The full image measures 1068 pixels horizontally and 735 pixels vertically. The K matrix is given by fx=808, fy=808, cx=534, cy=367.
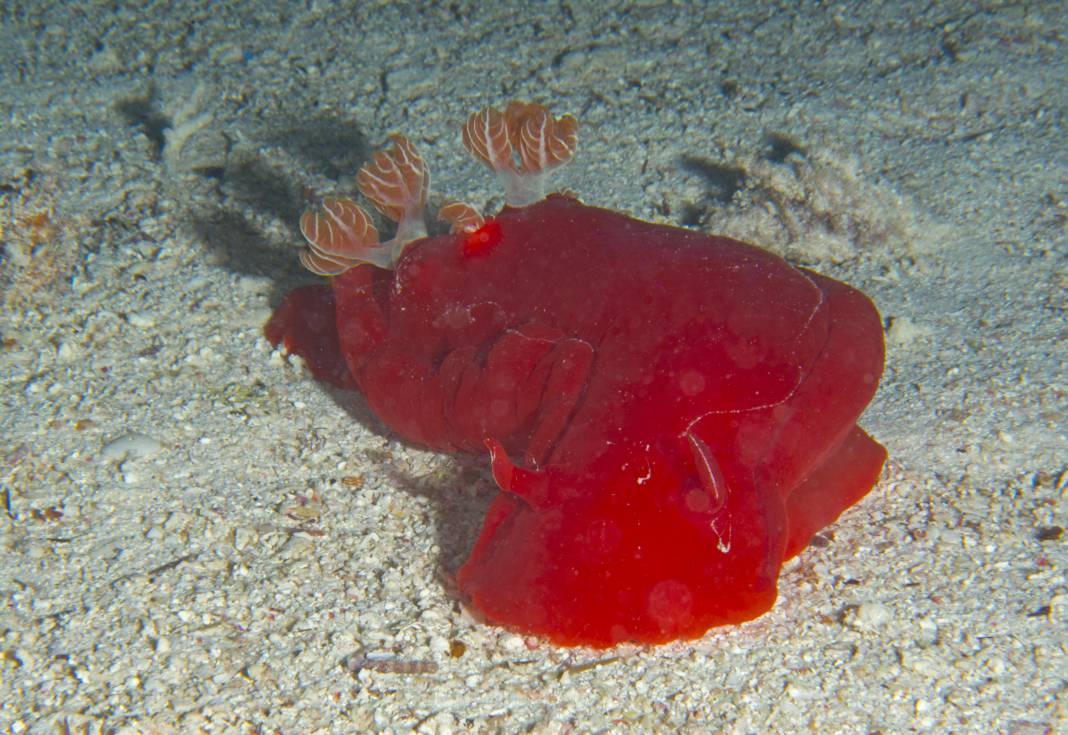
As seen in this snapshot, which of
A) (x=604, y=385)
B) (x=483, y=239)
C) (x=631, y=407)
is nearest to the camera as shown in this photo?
(x=631, y=407)

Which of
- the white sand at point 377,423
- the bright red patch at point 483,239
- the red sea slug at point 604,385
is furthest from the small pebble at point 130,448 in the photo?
the bright red patch at point 483,239

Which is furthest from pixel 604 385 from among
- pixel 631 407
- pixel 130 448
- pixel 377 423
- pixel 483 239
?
pixel 130 448

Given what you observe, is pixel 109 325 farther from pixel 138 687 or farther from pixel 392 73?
pixel 392 73

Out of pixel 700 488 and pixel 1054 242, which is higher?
pixel 700 488

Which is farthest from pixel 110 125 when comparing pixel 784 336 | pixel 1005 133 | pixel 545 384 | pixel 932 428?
pixel 1005 133

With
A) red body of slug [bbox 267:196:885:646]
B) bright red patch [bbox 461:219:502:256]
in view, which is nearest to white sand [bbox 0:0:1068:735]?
red body of slug [bbox 267:196:885:646]

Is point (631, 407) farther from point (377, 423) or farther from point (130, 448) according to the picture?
point (130, 448)
